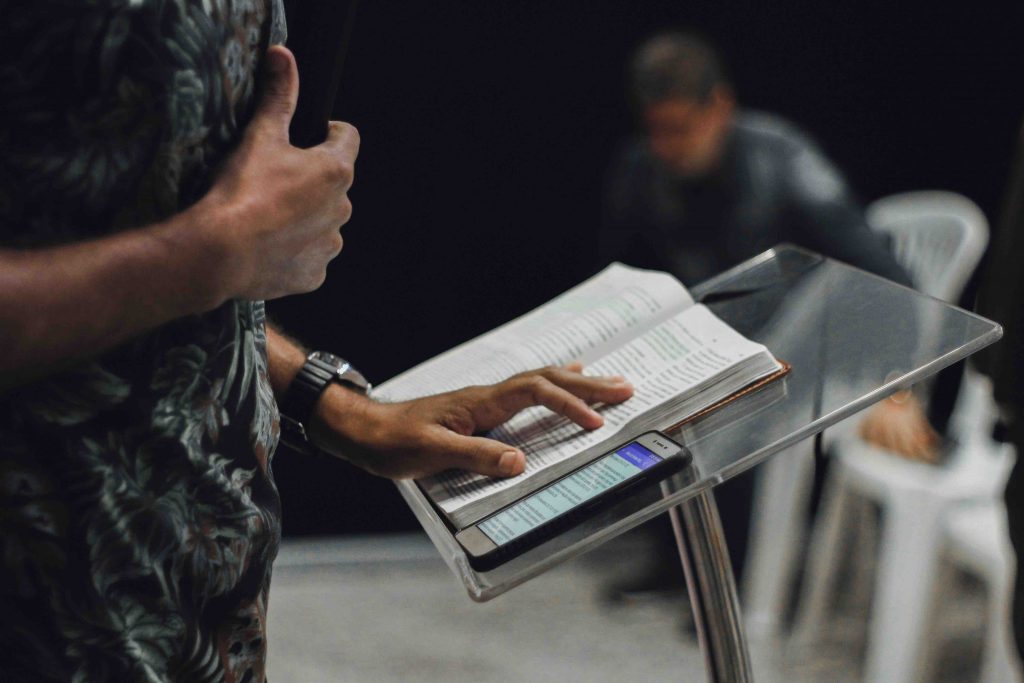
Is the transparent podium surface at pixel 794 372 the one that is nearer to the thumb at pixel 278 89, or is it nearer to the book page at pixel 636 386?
the book page at pixel 636 386

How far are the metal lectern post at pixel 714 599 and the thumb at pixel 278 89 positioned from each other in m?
0.44

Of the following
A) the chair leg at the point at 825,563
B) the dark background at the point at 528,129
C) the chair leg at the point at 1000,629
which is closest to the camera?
the chair leg at the point at 1000,629

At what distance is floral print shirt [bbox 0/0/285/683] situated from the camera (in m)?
0.53

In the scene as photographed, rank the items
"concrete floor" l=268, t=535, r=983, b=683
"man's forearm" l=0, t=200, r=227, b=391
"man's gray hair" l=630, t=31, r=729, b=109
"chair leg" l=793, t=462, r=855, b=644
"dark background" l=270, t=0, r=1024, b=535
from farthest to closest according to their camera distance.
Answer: "dark background" l=270, t=0, r=1024, b=535 < "man's gray hair" l=630, t=31, r=729, b=109 < "chair leg" l=793, t=462, r=855, b=644 < "concrete floor" l=268, t=535, r=983, b=683 < "man's forearm" l=0, t=200, r=227, b=391

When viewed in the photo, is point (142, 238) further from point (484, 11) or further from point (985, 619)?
point (985, 619)

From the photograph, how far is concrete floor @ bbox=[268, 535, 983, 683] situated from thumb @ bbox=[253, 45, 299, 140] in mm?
1867

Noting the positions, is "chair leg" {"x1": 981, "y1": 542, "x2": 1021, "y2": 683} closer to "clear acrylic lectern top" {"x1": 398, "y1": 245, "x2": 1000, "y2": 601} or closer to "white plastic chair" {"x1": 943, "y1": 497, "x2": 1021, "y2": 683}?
"white plastic chair" {"x1": 943, "y1": 497, "x2": 1021, "y2": 683}

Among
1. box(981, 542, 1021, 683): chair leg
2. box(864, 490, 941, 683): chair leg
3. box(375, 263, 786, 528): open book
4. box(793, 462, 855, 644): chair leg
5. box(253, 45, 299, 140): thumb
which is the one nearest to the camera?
box(253, 45, 299, 140): thumb

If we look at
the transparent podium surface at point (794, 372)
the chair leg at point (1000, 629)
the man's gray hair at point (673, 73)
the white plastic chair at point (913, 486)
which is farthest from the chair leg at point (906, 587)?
the transparent podium surface at point (794, 372)

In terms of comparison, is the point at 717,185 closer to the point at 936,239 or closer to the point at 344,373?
the point at 936,239

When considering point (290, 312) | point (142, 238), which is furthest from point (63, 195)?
point (290, 312)

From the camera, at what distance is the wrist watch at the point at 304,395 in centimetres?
84

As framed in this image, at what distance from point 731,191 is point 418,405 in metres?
1.91

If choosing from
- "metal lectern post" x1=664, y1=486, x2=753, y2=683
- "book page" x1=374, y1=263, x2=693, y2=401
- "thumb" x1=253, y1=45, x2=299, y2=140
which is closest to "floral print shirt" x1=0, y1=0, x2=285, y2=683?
"thumb" x1=253, y1=45, x2=299, y2=140
